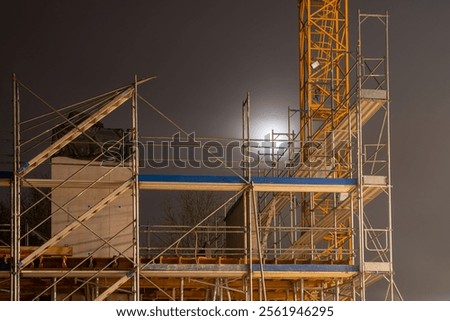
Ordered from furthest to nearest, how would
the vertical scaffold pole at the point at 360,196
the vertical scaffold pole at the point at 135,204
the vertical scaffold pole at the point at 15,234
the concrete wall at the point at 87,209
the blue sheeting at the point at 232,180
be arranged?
the concrete wall at the point at 87,209
the vertical scaffold pole at the point at 360,196
the blue sheeting at the point at 232,180
the vertical scaffold pole at the point at 135,204
the vertical scaffold pole at the point at 15,234

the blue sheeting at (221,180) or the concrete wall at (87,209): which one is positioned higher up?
the blue sheeting at (221,180)

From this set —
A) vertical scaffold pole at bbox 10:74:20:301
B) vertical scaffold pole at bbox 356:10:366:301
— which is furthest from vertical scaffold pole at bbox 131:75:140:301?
vertical scaffold pole at bbox 356:10:366:301

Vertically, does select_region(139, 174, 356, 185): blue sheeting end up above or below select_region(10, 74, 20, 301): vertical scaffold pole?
above

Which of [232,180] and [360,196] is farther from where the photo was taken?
[360,196]

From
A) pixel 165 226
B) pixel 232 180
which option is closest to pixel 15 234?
pixel 165 226

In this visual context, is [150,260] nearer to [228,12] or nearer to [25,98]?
[228,12]

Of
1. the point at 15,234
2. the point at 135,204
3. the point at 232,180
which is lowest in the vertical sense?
the point at 15,234

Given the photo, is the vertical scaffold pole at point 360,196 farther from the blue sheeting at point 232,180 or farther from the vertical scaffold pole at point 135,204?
the vertical scaffold pole at point 135,204

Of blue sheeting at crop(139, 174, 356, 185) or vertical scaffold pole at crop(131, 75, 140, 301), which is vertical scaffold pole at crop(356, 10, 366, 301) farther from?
vertical scaffold pole at crop(131, 75, 140, 301)

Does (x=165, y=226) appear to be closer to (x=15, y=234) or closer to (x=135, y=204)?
(x=135, y=204)

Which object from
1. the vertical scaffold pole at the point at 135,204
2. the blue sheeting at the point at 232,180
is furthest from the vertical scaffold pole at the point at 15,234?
the blue sheeting at the point at 232,180

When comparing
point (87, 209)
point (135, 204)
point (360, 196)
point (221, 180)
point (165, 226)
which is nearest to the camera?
point (135, 204)

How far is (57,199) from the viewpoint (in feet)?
78.8
